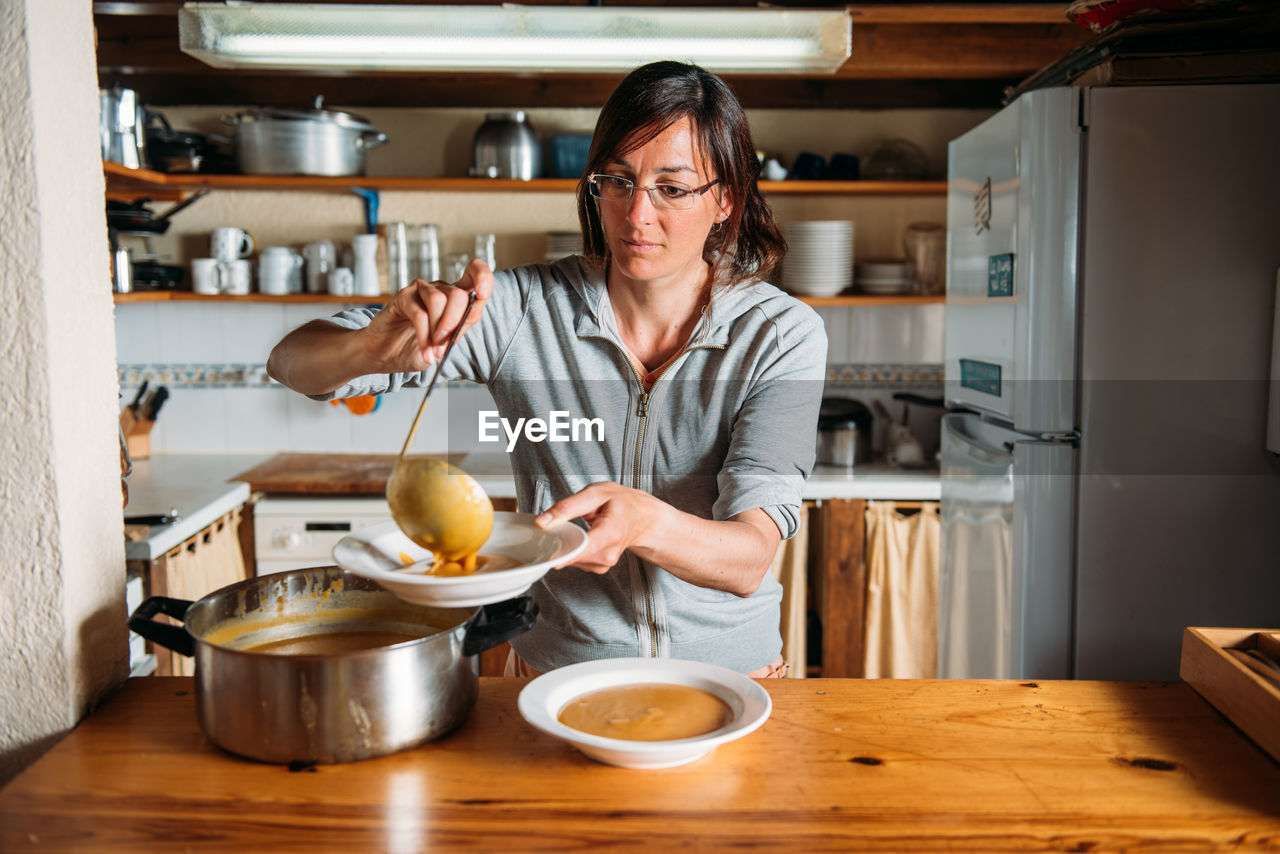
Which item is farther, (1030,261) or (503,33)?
(503,33)

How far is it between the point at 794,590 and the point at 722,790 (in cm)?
208

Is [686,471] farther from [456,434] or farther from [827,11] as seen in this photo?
[456,434]

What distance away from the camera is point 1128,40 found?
195 centimetres

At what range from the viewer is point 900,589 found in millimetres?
2979

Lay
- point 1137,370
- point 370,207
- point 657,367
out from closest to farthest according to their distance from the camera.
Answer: point 657,367
point 1137,370
point 370,207

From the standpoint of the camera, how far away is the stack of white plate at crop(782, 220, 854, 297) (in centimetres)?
325

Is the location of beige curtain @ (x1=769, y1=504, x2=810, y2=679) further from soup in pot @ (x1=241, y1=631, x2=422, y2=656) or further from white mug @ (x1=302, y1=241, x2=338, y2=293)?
soup in pot @ (x1=241, y1=631, x2=422, y2=656)

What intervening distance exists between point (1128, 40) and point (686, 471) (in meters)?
1.29

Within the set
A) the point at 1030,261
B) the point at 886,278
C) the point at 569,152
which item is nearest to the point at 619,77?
the point at 569,152

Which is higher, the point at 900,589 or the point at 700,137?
the point at 700,137

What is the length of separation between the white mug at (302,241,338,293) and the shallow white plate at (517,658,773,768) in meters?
2.53

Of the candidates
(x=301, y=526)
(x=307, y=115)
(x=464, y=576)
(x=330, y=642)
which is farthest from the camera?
(x=307, y=115)

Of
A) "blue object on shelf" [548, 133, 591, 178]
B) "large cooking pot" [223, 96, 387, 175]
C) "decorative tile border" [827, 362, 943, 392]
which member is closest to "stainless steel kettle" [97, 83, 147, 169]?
"large cooking pot" [223, 96, 387, 175]

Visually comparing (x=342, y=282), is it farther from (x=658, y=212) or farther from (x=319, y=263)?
(x=658, y=212)
